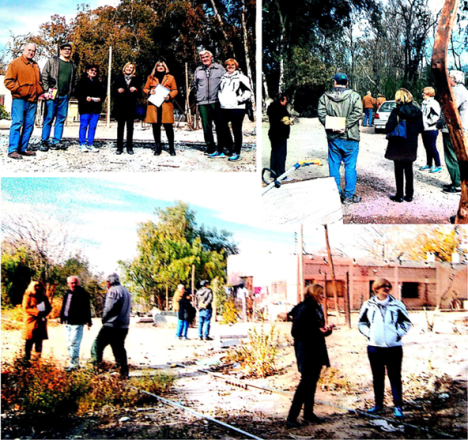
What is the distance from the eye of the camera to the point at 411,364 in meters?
5.91

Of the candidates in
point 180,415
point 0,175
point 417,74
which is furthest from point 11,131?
point 417,74

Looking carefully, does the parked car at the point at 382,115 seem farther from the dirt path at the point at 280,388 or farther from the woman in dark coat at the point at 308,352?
the woman in dark coat at the point at 308,352

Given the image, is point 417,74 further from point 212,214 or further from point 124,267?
point 124,267

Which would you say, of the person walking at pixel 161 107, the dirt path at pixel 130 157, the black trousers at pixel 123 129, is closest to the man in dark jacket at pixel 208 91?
the dirt path at pixel 130 157

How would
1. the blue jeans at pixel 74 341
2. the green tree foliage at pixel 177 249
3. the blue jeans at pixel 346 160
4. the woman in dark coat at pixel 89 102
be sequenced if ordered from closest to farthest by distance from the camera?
1. the blue jeans at pixel 74 341
2. the green tree foliage at pixel 177 249
3. the blue jeans at pixel 346 160
4. the woman in dark coat at pixel 89 102

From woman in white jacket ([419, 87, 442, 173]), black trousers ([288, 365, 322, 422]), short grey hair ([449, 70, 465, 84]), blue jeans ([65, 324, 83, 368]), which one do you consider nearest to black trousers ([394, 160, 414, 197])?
woman in white jacket ([419, 87, 442, 173])

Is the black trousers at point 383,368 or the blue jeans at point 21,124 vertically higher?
the blue jeans at point 21,124

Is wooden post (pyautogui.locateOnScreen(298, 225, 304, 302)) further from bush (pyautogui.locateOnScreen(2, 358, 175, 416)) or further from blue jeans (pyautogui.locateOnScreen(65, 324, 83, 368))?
blue jeans (pyautogui.locateOnScreen(65, 324, 83, 368))

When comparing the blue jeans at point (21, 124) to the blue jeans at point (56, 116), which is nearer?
the blue jeans at point (21, 124)

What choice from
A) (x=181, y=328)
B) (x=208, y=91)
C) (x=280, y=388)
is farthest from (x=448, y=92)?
(x=181, y=328)

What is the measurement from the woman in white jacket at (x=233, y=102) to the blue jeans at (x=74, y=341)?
2497 mm

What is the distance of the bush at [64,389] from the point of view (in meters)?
5.69

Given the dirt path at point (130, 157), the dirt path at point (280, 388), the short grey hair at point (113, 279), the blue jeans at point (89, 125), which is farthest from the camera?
the blue jeans at point (89, 125)

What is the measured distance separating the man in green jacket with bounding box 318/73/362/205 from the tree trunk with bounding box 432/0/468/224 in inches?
34.3
